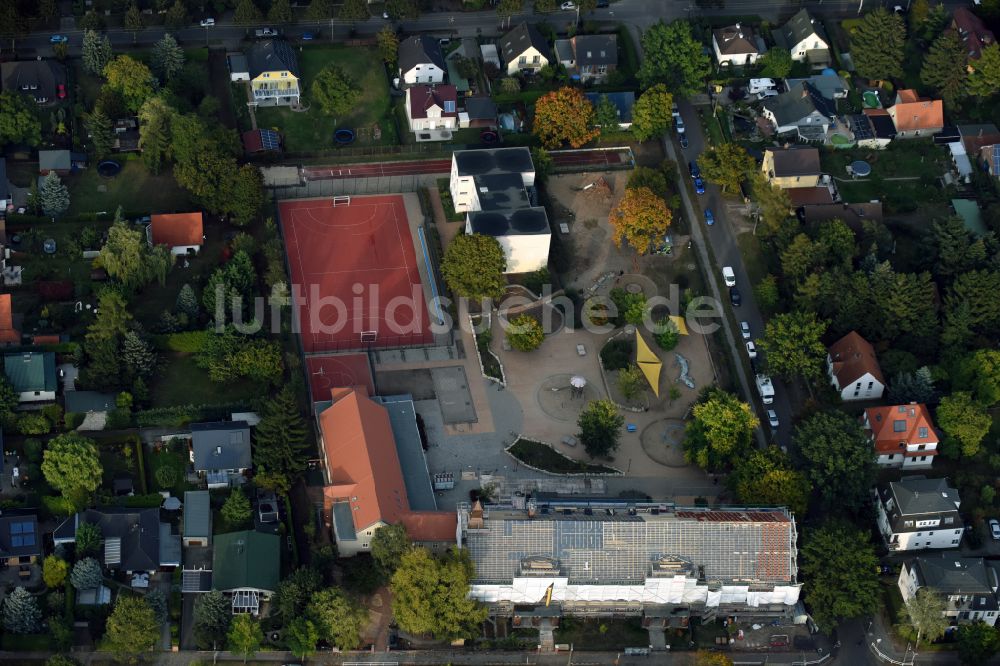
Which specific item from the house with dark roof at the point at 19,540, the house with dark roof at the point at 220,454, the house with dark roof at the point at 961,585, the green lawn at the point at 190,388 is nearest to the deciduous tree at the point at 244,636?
the house with dark roof at the point at 220,454

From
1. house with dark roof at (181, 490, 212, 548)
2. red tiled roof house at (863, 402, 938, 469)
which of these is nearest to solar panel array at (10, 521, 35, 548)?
house with dark roof at (181, 490, 212, 548)

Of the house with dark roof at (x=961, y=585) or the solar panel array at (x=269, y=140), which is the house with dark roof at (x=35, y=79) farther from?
the house with dark roof at (x=961, y=585)

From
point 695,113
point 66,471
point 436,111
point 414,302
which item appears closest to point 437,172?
point 436,111

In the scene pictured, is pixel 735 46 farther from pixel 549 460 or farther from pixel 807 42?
pixel 549 460

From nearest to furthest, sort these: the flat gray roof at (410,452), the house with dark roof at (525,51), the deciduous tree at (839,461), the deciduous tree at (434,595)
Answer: the deciduous tree at (434,595), the flat gray roof at (410,452), the deciduous tree at (839,461), the house with dark roof at (525,51)

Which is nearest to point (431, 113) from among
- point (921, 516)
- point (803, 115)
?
point (803, 115)

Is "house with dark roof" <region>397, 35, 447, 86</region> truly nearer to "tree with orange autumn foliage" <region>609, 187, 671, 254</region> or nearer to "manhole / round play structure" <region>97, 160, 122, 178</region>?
"tree with orange autumn foliage" <region>609, 187, 671, 254</region>
